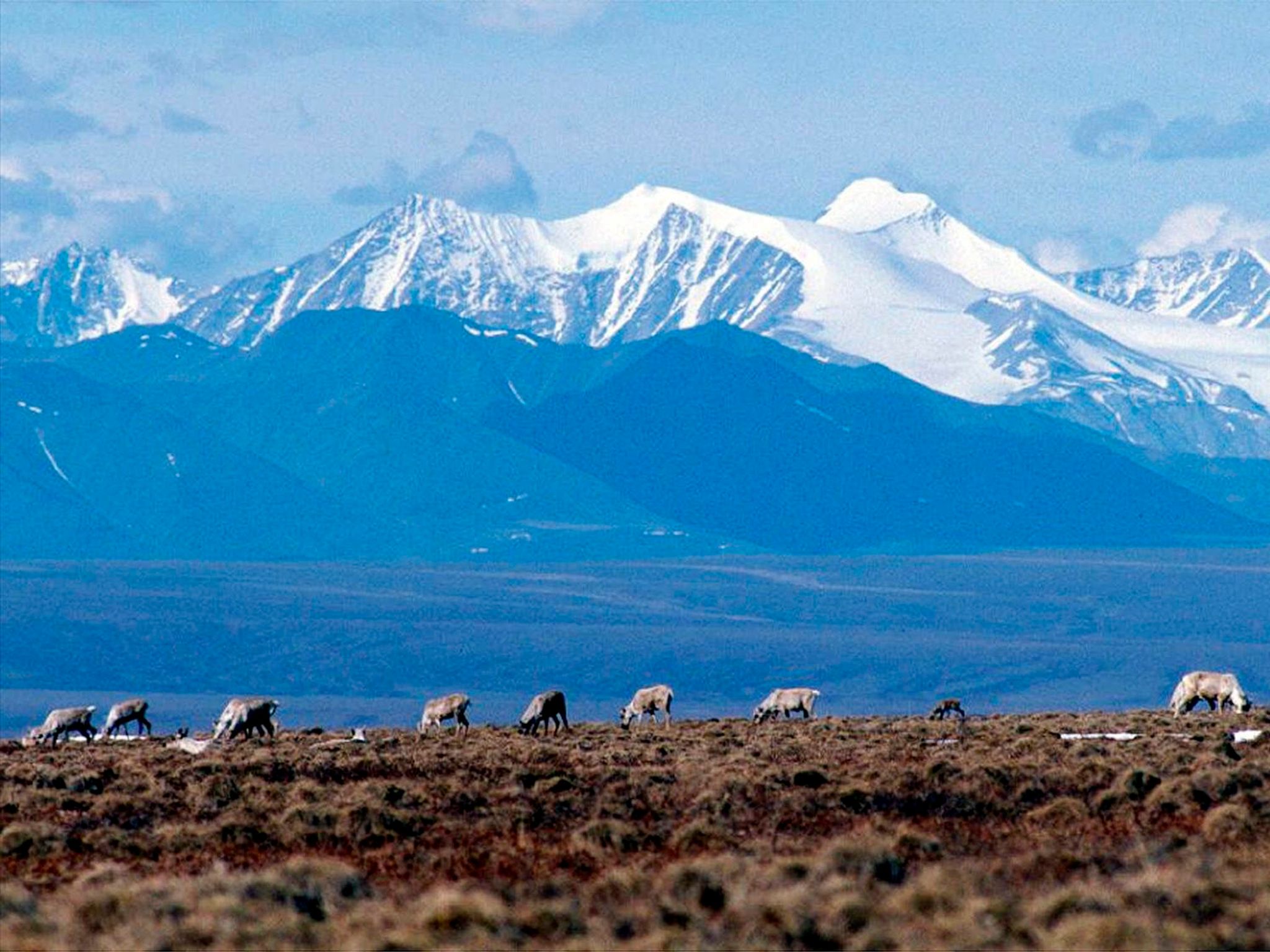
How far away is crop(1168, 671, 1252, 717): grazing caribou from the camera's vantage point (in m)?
56.6

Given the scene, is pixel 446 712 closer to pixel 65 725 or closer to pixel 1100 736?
pixel 65 725

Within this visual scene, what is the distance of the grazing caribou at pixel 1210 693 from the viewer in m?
56.6

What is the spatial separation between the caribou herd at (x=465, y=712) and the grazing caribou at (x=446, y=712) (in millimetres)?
23

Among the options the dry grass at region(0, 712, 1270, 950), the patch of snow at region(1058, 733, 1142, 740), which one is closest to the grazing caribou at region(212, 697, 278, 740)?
the dry grass at region(0, 712, 1270, 950)

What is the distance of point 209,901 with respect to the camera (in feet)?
70.5

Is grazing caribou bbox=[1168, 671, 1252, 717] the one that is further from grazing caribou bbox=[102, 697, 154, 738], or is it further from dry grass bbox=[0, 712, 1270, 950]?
grazing caribou bbox=[102, 697, 154, 738]

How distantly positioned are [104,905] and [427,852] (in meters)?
7.09

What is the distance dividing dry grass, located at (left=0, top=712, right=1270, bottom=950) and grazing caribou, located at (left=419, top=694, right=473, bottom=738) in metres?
7.19

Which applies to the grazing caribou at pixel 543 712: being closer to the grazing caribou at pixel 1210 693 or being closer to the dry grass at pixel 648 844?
the dry grass at pixel 648 844

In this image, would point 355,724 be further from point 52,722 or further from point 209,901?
point 209,901

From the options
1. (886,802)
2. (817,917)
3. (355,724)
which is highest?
(355,724)

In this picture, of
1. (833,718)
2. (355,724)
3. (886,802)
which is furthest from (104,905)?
(355,724)

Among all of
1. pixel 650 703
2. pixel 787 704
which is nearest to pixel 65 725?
pixel 650 703

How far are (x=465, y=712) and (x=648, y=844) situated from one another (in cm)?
2508
